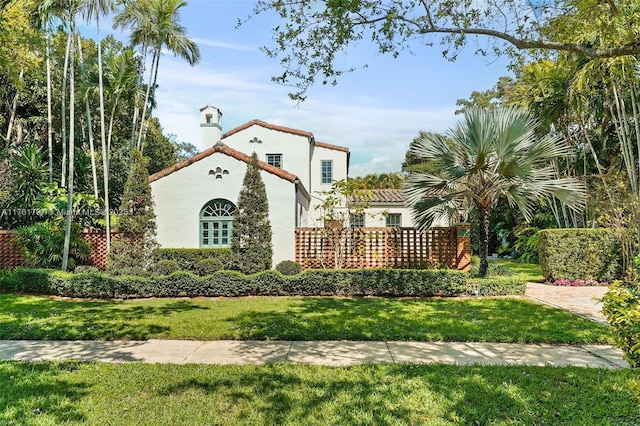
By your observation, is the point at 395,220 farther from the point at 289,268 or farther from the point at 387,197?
the point at 289,268

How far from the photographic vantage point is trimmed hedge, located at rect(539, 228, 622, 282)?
42.9 feet

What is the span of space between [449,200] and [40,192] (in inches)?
602

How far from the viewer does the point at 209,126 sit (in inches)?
772

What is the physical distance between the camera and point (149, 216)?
13008mm

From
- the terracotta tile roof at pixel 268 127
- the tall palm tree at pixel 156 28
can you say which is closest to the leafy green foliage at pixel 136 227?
the tall palm tree at pixel 156 28

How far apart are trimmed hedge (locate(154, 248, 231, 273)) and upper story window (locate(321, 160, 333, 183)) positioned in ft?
37.2

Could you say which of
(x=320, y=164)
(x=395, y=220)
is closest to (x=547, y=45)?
(x=395, y=220)

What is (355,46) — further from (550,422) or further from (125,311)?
(125,311)

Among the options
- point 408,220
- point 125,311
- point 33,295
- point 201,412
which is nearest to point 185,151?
point 408,220

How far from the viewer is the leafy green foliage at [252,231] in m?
12.6

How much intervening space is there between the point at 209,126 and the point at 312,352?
16.1 m

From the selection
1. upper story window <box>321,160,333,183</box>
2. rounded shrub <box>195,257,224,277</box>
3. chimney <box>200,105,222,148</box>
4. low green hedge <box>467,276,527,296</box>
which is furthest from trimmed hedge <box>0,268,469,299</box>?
upper story window <box>321,160,333,183</box>

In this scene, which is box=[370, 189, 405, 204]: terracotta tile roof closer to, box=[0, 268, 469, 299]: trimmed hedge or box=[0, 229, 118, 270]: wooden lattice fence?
box=[0, 268, 469, 299]: trimmed hedge

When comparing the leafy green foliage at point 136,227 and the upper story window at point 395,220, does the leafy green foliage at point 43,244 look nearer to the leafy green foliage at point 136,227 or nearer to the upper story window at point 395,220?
the leafy green foliage at point 136,227
